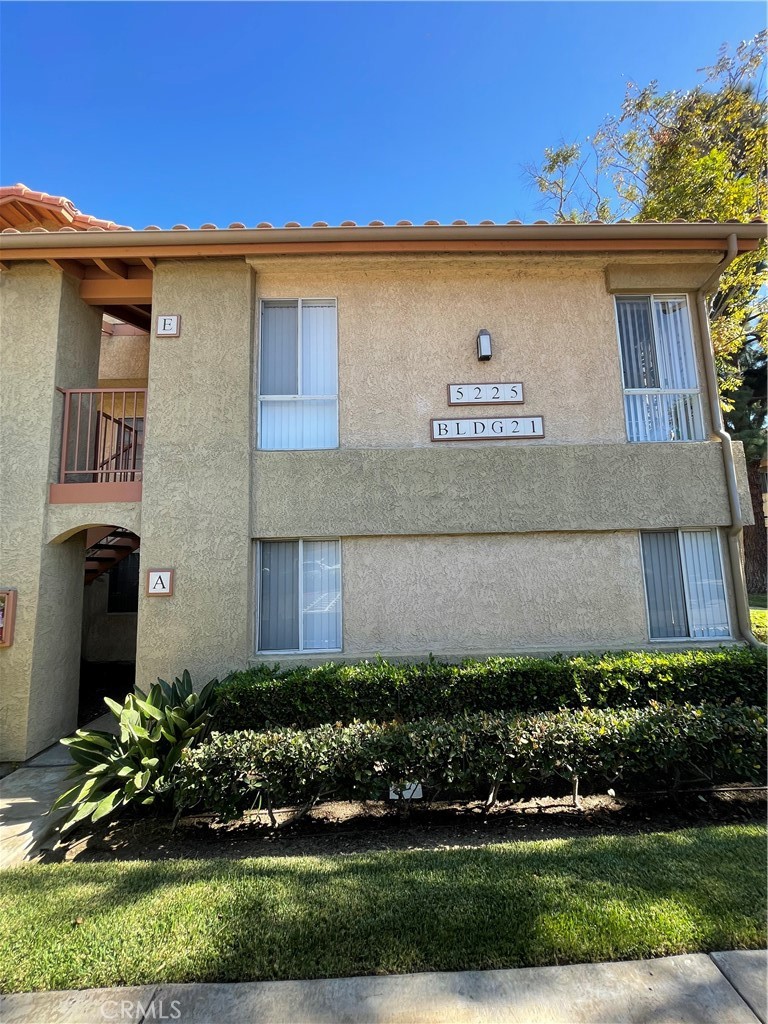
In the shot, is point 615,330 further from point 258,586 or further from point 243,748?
point 243,748

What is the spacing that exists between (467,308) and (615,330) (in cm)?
208

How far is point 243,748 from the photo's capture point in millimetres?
4461

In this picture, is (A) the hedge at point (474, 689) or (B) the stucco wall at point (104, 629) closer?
(A) the hedge at point (474, 689)

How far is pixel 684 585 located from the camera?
264 inches

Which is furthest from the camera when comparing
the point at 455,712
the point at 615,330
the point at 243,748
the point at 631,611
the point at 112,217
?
the point at 112,217

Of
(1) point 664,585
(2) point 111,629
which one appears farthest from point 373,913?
(2) point 111,629

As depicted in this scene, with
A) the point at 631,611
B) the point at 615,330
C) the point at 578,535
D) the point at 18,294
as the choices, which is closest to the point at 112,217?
the point at 18,294

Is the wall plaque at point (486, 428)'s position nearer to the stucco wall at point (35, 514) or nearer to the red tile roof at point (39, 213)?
the red tile roof at point (39, 213)

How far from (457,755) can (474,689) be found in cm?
117

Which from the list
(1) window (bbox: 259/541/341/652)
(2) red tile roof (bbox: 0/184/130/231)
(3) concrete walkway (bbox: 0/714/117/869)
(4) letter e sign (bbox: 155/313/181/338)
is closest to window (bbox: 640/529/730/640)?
(1) window (bbox: 259/541/341/652)

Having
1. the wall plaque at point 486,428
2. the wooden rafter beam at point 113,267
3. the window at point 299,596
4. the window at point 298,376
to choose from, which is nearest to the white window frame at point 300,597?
the window at point 299,596

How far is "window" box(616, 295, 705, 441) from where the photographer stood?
7.00 m

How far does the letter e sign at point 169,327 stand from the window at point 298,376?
111 cm

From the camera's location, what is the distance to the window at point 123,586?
10109 millimetres
